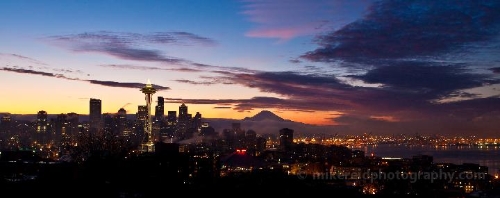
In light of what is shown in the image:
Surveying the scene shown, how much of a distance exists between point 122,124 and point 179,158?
85522 mm

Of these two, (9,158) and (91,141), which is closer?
(9,158)

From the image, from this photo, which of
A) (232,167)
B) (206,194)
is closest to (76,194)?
(206,194)

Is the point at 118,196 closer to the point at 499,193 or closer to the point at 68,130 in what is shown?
the point at 499,193

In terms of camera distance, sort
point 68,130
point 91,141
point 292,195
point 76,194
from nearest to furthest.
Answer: point 76,194
point 292,195
point 91,141
point 68,130

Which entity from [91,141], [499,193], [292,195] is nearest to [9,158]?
[91,141]

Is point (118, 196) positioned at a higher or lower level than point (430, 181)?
higher

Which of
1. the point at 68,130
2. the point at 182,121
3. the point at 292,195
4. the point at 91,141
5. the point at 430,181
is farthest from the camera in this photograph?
the point at 182,121

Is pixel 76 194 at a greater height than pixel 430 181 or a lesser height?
greater

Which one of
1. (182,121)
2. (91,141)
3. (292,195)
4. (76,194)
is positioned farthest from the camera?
(182,121)

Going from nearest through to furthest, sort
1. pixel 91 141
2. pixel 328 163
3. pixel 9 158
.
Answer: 1. pixel 9 158
2. pixel 91 141
3. pixel 328 163

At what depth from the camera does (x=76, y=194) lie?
1472 centimetres

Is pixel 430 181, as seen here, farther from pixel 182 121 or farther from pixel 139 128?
pixel 182 121

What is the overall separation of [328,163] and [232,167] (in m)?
21.5

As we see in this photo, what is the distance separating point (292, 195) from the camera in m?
15.8
